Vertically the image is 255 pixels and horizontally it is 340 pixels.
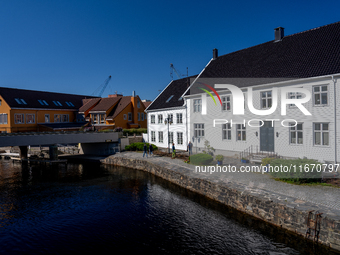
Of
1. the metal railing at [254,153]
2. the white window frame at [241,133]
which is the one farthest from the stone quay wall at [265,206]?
the white window frame at [241,133]

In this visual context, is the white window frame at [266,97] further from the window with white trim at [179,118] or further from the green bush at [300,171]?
the window with white trim at [179,118]

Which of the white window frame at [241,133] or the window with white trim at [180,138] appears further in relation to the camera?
the window with white trim at [180,138]

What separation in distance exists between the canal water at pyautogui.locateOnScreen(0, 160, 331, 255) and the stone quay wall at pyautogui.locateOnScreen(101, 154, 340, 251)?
0.48 metres

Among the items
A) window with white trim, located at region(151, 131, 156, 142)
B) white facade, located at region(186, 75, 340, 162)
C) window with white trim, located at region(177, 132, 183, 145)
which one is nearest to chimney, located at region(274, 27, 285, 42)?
white facade, located at region(186, 75, 340, 162)

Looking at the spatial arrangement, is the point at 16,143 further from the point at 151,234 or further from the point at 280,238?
the point at 280,238

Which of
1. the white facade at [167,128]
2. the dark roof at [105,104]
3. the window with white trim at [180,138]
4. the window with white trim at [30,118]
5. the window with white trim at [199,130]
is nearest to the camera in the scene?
the window with white trim at [199,130]

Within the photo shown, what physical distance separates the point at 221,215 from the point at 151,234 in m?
4.69

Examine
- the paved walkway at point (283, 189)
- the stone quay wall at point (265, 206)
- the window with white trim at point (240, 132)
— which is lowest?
the stone quay wall at point (265, 206)

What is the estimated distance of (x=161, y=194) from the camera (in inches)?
810

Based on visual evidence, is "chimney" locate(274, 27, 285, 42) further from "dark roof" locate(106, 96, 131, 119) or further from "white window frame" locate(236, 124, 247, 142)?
"dark roof" locate(106, 96, 131, 119)

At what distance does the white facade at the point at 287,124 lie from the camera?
18.7 metres

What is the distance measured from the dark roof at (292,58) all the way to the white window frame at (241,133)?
5.18 metres

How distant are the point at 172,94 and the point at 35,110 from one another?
86.9 ft

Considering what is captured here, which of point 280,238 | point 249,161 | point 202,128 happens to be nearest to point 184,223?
point 280,238
